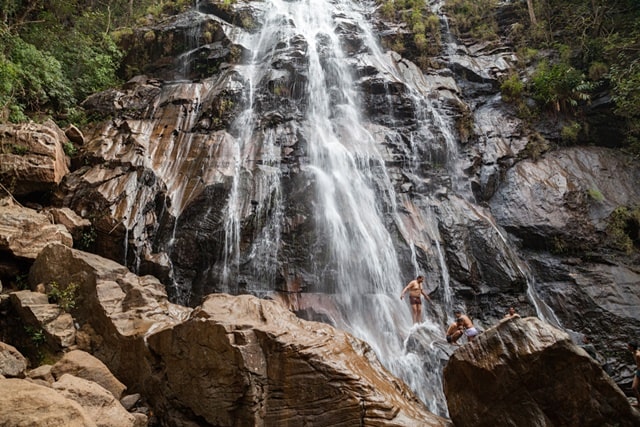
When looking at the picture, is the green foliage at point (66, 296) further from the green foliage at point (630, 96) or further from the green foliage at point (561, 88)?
the green foliage at point (630, 96)

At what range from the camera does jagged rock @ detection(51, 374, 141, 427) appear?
4.41 meters

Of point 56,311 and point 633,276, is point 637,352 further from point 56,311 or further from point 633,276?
point 56,311

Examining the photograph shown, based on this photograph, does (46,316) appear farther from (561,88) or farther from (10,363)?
(561,88)

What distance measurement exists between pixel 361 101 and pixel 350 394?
1203 cm

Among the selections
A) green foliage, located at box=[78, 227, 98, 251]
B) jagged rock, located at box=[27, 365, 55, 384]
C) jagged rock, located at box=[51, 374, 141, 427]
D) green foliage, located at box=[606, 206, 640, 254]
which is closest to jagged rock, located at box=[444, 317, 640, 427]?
jagged rock, located at box=[51, 374, 141, 427]

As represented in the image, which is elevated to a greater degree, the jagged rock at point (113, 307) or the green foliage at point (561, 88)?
the green foliage at point (561, 88)

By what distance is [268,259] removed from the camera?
973 cm

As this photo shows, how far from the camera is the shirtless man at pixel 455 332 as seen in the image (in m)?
8.21

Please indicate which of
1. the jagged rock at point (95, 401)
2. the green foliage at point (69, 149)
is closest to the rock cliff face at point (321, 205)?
the green foliage at point (69, 149)

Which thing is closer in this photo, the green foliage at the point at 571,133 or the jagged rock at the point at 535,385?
the jagged rock at the point at 535,385

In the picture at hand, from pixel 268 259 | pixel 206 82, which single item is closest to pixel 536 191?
pixel 268 259

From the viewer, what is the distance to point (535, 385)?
491 cm

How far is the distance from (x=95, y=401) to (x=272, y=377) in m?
2.17

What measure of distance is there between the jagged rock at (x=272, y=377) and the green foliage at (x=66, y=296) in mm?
2124
